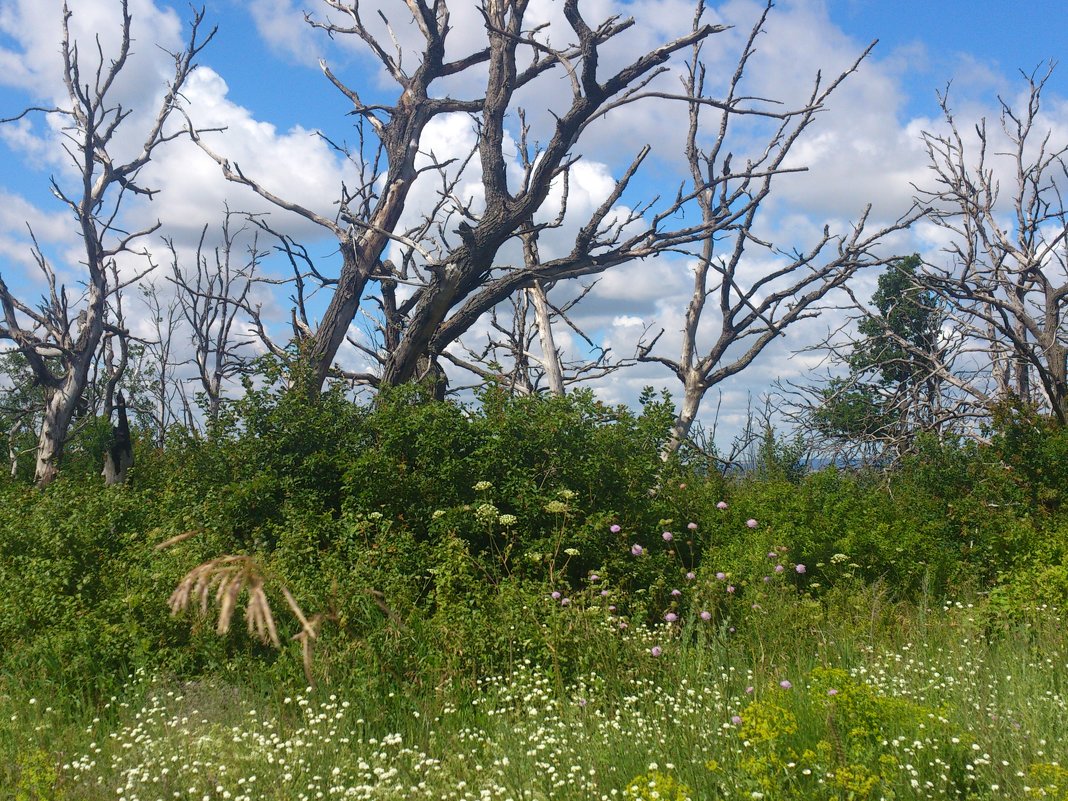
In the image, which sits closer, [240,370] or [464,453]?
[464,453]

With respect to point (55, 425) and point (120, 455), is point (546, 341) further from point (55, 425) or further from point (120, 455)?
point (55, 425)

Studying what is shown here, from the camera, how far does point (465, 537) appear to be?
283 inches

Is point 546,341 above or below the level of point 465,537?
above

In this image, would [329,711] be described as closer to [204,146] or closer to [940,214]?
[204,146]

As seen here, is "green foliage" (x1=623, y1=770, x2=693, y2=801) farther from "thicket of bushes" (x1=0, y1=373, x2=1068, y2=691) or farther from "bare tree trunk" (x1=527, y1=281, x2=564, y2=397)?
"bare tree trunk" (x1=527, y1=281, x2=564, y2=397)

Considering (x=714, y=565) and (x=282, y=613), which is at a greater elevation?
(x=714, y=565)

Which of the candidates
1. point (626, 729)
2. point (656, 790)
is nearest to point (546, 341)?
point (626, 729)

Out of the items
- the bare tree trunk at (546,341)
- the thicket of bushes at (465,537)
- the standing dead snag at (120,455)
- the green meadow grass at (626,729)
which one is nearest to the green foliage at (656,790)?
the green meadow grass at (626,729)

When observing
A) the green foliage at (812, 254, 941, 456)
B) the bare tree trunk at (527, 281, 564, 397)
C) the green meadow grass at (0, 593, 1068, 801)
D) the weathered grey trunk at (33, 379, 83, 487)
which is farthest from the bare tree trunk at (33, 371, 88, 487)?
the green foliage at (812, 254, 941, 456)

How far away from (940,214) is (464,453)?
27.7 ft

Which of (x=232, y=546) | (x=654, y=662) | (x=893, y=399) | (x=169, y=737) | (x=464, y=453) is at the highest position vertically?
(x=893, y=399)

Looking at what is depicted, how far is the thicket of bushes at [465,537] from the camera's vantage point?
554cm

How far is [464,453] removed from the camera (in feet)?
25.1

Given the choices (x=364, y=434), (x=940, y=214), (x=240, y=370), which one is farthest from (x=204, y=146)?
(x=940, y=214)
